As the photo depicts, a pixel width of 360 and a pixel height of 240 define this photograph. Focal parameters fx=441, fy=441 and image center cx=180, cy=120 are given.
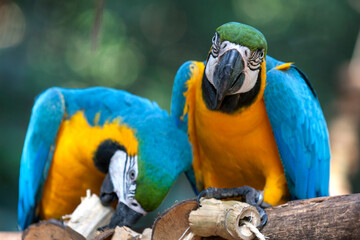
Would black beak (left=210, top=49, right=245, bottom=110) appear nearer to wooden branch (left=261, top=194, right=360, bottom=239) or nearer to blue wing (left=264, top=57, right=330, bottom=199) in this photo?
blue wing (left=264, top=57, right=330, bottom=199)

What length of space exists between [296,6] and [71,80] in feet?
11.5

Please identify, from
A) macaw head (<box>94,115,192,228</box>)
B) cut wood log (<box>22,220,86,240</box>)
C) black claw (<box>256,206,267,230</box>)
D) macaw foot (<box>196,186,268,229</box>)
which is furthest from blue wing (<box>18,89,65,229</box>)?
black claw (<box>256,206,267,230</box>)

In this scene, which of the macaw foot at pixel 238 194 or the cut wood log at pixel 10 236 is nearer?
the macaw foot at pixel 238 194

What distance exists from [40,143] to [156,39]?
4.10 metres

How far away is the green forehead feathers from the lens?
6.72 ft

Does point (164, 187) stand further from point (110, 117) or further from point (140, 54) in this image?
point (140, 54)

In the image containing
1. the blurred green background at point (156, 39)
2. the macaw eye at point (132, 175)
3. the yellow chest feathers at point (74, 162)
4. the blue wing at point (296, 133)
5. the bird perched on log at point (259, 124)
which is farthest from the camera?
the blurred green background at point (156, 39)

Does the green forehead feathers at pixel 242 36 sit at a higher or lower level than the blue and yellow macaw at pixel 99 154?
higher

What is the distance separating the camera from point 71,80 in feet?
20.4

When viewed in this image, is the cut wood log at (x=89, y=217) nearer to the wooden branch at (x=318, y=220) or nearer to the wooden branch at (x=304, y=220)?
the wooden branch at (x=304, y=220)

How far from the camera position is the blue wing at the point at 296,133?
2.33 m

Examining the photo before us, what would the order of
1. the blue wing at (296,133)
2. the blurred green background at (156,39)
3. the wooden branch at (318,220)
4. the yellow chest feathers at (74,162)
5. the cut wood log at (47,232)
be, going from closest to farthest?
the wooden branch at (318,220) < the cut wood log at (47,232) < the blue wing at (296,133) < the yellow chest feathers at (74,162) < the blurred green background at (156,39)

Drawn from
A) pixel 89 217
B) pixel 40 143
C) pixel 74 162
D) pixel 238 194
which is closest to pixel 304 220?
pixel 238 194

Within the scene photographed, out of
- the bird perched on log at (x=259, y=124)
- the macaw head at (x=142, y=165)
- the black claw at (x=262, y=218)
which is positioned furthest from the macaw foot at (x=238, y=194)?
the macaw head at (x=142, y=165)
